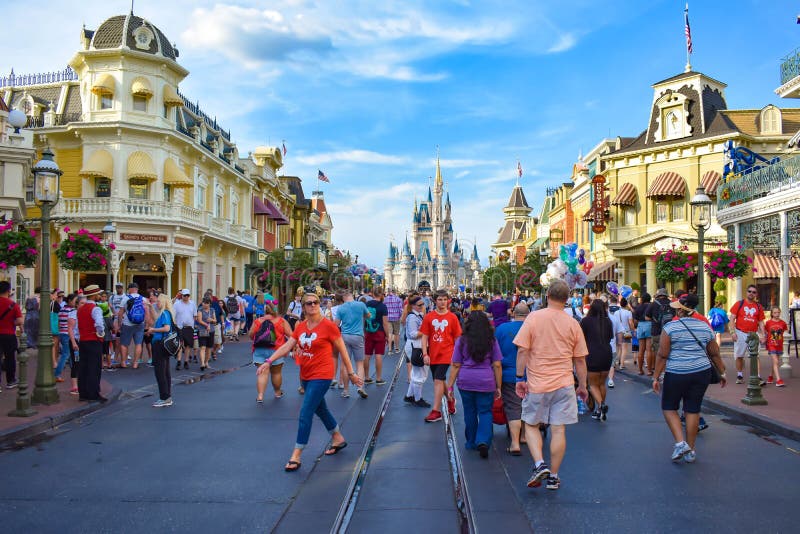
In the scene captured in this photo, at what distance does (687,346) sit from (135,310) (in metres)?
12.2

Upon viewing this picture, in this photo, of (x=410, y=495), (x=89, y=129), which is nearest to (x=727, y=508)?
(x=410, y=495)

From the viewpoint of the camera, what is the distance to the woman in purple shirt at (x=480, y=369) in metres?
7.22

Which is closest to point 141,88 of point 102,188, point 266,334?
point 102,188

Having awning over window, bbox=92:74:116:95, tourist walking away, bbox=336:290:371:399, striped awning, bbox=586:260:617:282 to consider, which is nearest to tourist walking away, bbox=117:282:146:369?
tourist walking away, bbox=336:290:371:399

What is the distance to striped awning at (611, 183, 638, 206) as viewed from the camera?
1318 inches

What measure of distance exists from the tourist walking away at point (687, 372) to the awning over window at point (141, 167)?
23483mm

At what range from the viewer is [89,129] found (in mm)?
26688

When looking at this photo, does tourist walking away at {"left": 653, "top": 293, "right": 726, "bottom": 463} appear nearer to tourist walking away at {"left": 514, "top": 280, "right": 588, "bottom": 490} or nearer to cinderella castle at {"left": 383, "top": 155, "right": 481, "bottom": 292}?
tourist walking away at {"left": 514, "top": 280, "right": 588, "bottom": 490}

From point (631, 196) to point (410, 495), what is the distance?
30.4 metres

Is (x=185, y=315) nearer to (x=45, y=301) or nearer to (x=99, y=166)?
(x=45, y=301)

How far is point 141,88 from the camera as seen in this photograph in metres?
26.8

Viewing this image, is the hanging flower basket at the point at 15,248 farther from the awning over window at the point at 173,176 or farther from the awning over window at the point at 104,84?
the awning over window at the point at 104,84

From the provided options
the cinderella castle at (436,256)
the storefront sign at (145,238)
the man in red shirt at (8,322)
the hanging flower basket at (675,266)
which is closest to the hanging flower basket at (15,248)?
the man in red shirt at (8,322)

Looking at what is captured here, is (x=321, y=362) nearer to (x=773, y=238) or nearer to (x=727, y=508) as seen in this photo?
(x=727, y=508)
